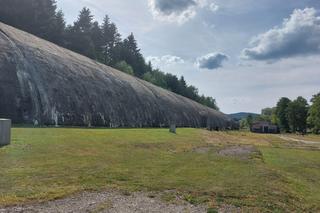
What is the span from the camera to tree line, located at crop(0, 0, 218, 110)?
2544 inches

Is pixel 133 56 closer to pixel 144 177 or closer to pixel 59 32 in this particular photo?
pixel 59 32

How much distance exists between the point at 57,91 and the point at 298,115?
107152 millimetres

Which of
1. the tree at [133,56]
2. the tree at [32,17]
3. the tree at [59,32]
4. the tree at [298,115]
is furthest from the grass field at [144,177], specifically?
the tree at [298,115]

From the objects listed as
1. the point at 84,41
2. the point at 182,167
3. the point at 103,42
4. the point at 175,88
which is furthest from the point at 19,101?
the point at 175,88

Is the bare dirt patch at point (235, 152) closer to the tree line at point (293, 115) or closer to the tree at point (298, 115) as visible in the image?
the tree line at point (293, 115)

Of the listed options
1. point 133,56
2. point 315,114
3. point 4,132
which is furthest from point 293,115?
point 4,132

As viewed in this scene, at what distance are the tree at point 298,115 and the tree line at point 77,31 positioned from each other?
4228 cm

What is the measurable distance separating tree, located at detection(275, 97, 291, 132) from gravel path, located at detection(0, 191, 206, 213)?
5089 inches

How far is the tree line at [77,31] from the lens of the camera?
6462 cm

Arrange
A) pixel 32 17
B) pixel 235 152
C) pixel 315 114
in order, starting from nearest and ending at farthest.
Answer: pixel 235 152, pixel 32 17, pixel 315 114

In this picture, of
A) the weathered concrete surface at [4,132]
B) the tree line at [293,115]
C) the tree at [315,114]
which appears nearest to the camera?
the weathered concrete surface at [4,132]

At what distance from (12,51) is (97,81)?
12310mm

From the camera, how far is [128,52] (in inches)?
4540

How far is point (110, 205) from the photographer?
8.81 meters
